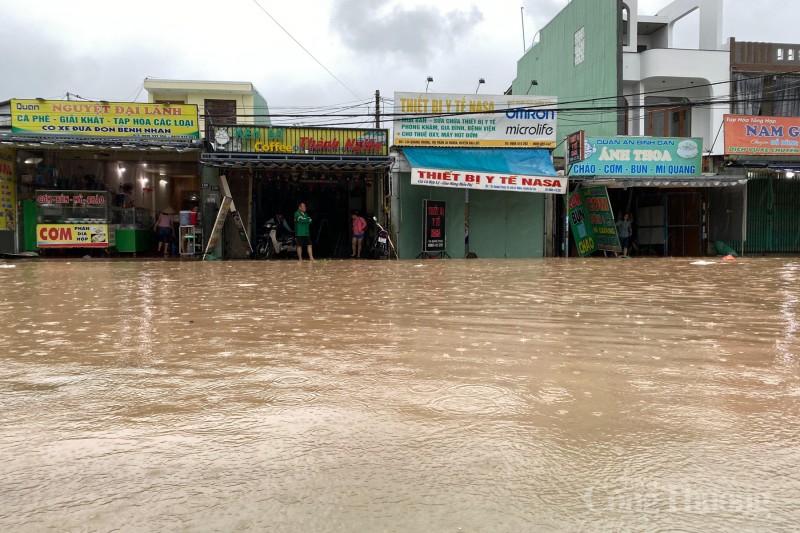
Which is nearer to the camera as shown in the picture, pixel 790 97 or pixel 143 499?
pixel 143 499

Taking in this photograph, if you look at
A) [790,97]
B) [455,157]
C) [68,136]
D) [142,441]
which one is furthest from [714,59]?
[142,441]

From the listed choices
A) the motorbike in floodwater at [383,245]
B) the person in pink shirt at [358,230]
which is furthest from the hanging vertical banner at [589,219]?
the person in pink shirt at [358,230]

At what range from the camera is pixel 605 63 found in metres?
20.8

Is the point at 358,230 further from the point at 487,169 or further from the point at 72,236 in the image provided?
the point at 72,236

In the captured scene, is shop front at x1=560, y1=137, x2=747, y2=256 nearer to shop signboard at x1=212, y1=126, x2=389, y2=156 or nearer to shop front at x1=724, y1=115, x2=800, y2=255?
shop front at x1=724, y1=115, x2=800, y2=255

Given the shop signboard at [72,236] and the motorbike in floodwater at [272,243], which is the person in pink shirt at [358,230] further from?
the shop signboard at [72,236]

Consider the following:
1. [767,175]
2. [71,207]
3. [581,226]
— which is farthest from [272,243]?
[767,175]

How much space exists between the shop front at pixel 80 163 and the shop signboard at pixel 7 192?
3 centimetres

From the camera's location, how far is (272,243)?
17.7m

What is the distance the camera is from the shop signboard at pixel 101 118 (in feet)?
54.3

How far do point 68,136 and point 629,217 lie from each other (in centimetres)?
1706

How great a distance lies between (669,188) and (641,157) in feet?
8.57

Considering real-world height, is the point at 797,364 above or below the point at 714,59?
below

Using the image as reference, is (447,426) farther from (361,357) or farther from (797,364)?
(797,364)
